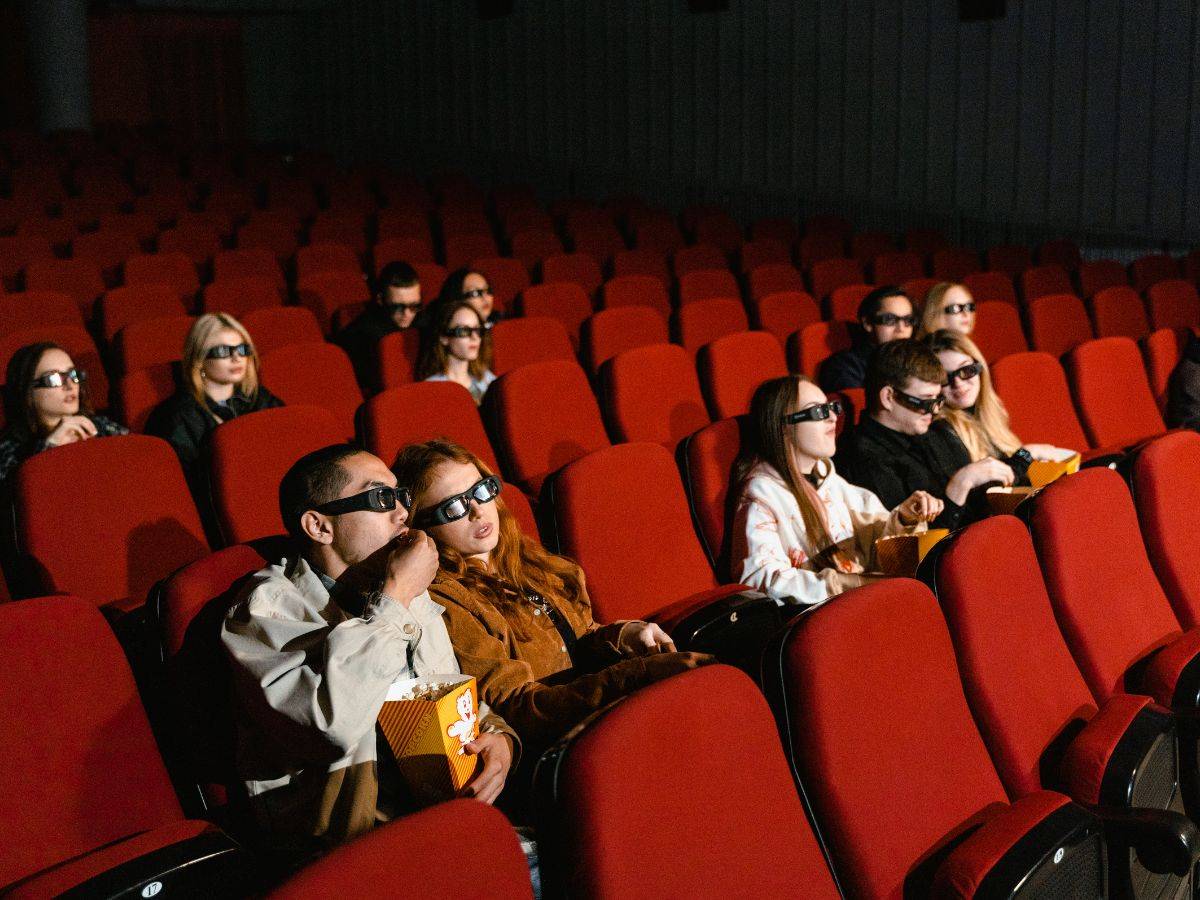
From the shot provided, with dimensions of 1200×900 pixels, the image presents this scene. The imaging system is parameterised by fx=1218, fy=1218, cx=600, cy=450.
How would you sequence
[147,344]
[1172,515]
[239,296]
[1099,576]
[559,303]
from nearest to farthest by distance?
[1099,576], [1172,515], [147,344], [239,296], [559,303]

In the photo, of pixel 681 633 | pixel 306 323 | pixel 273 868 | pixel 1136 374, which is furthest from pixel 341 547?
pixel 1136 374

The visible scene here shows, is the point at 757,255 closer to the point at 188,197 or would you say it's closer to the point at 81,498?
the point at 188,197

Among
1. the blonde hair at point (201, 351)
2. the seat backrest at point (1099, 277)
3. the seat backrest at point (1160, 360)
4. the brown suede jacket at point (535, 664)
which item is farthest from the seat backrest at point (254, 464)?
the seat backrest at point (1099, 277)

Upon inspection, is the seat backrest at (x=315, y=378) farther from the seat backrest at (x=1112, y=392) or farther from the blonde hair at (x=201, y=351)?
the seat backrest at (x=1112, y=392)

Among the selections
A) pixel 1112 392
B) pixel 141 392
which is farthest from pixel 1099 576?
→ pixel 141 392

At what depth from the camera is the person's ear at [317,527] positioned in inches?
54.1

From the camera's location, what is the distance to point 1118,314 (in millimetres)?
4125

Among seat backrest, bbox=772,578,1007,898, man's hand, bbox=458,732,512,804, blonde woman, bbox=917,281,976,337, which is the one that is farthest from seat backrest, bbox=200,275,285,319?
seat backrest, bbox=772,578,1007,898

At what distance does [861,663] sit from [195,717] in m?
0.70

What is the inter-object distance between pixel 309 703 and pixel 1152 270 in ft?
14.9

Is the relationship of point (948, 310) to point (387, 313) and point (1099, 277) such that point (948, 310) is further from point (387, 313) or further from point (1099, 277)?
point (1099, 277)

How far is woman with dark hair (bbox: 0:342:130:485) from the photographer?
2264 millimetres

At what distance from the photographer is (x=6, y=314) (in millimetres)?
3088

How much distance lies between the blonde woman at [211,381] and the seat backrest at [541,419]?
50cm
